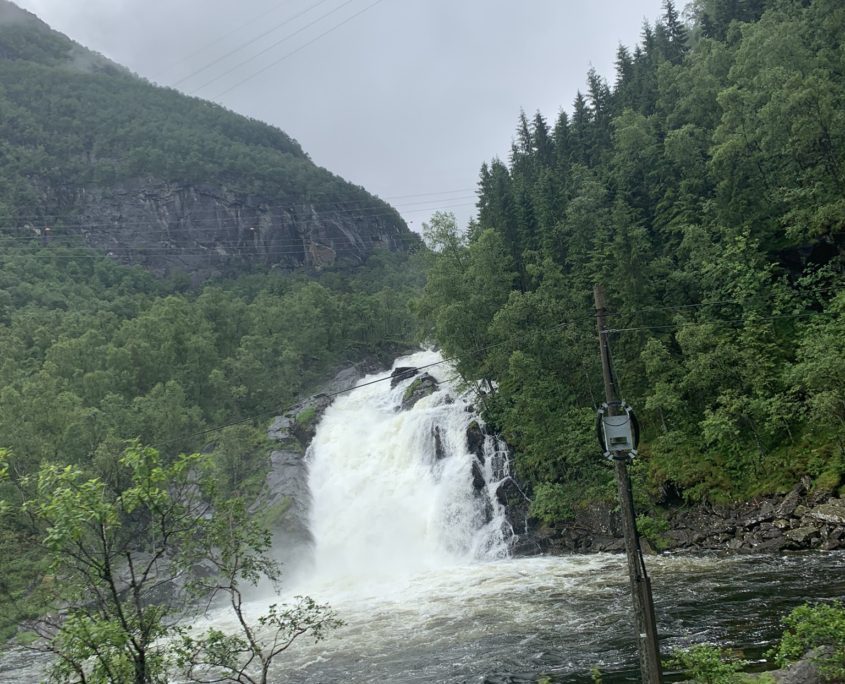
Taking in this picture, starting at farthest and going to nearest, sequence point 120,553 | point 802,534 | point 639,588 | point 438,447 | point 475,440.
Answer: point 438,447 < point 475,440 < point 802,534 < point 639,588 < point 120,553

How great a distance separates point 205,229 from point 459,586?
4828 inches

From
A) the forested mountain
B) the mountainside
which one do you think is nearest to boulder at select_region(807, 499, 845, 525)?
the forested mountain

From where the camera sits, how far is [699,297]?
3316cm

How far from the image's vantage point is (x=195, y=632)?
924 inches

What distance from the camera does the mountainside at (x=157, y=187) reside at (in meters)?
121

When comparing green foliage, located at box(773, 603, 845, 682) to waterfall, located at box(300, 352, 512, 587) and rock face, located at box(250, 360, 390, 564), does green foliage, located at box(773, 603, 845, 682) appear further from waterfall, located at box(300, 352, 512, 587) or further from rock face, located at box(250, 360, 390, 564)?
rock face, located at box(250, 360, 390, 564)

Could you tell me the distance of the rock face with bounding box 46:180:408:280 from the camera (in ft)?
398

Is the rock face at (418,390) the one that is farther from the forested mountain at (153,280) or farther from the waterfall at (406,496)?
the forested mountain at (153,280)

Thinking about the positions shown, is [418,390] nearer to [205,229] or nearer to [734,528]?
[734,528]

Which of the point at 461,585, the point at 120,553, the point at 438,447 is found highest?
the point at 120,553

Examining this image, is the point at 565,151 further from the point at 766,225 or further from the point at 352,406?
the point at 352,406

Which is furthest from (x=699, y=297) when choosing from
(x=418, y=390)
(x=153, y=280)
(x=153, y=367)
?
(x=153, y=280)

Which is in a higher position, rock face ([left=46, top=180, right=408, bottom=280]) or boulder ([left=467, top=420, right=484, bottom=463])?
rock face ([left=46, top=180, right=408, bottom=280])

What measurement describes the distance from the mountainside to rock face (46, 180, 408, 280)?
0.85ft
